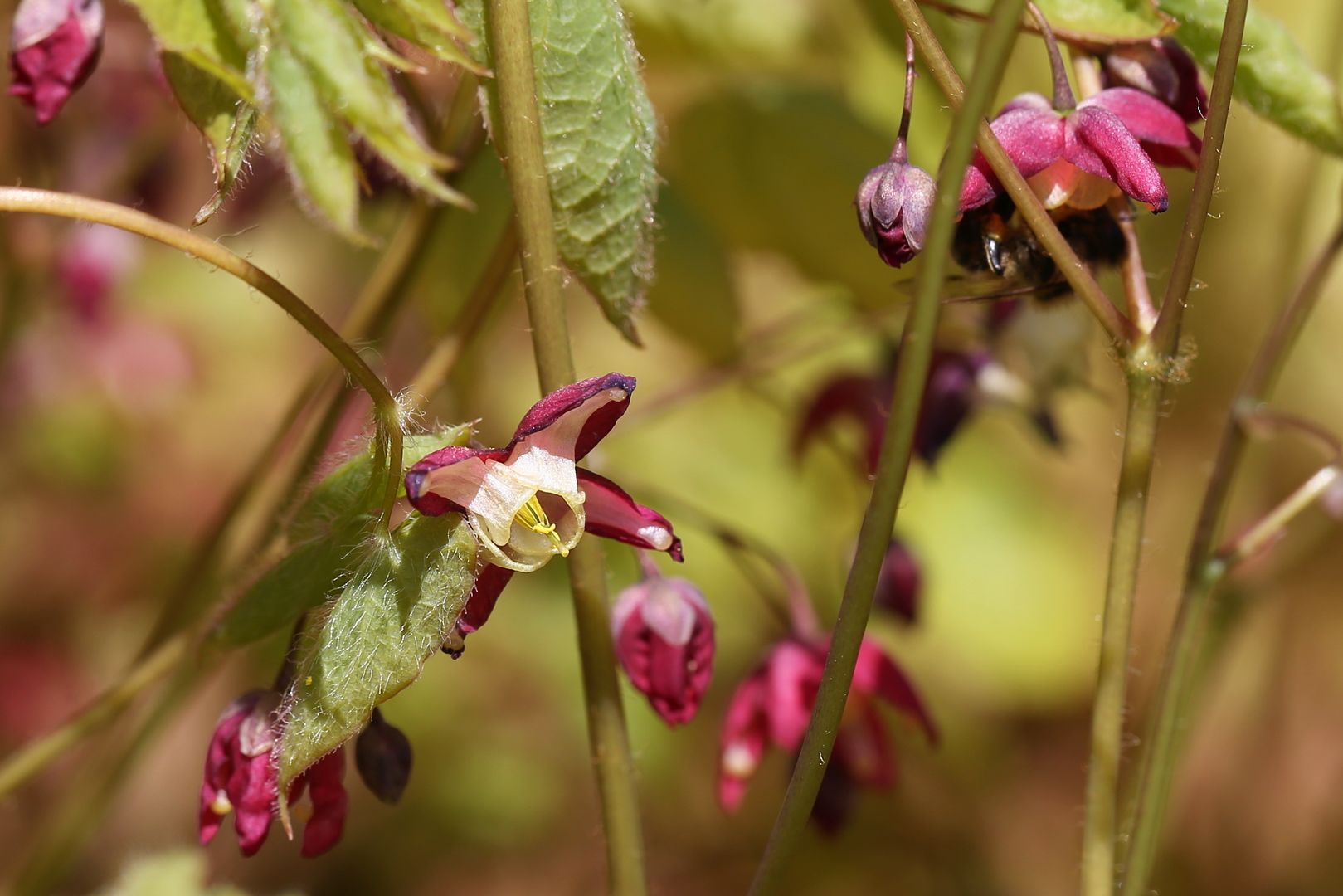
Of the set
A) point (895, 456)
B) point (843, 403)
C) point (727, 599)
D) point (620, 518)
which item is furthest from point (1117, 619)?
point (727, 599)

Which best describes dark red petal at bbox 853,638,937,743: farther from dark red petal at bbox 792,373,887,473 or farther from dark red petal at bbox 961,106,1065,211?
dark red petal at bbox 961,106,1065,211

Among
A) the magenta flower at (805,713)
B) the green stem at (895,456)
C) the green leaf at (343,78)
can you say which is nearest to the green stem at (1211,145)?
the green stem at (895,456)

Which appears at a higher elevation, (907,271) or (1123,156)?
(1123,156)

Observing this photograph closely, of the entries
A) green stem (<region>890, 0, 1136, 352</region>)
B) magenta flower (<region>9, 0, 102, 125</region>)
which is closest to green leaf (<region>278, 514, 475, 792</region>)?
green stem (<region>890, 0, 1136, 352</region>)

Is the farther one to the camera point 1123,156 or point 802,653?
point 802,653

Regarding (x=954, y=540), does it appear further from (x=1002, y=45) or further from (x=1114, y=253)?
(x=1002, y=45)

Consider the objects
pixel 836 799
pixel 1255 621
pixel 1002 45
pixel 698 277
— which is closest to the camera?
pixel 1002 45

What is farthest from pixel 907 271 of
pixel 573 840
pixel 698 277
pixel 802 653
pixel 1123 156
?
pixel 573 840
